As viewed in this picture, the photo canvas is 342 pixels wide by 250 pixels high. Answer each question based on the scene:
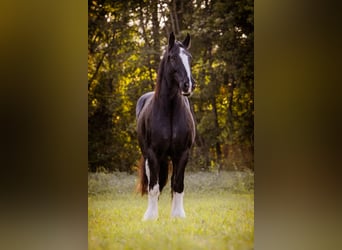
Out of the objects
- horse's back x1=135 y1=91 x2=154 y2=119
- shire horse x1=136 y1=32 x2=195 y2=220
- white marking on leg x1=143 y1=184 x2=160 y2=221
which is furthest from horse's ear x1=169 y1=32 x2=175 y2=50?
white marking on leg x1=143 y1=184 x2=160 y2=221

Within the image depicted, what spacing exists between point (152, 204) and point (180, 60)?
52.8 inches

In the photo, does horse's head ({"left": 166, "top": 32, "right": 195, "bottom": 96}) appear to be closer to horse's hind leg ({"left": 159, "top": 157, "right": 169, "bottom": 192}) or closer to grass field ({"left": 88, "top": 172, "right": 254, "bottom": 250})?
horse's hind leg ({"left": 159, "top": 157, "right": 169, "bottom": 192})

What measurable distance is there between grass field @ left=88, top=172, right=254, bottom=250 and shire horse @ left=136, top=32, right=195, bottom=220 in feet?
0.24

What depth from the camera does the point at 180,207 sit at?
5332 millimetres

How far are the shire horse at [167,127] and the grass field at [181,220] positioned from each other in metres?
0.07

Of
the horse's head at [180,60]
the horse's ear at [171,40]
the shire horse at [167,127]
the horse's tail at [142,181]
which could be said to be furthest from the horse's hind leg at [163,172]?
the horse's ear at [171,40]

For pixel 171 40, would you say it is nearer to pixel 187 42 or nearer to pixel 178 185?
pixel 187 42

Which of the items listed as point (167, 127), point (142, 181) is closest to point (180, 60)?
point (167, 127)

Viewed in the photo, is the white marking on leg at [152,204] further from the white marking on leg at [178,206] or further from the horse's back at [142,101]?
the horse's back at [142,101]

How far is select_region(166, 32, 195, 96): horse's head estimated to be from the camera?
5328mm

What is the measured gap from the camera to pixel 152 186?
17.6 feet
